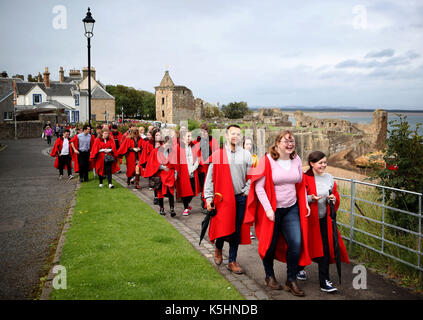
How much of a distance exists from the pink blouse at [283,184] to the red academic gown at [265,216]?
0.18 feet

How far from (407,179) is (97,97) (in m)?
68.6

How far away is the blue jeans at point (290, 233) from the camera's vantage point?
4.92 m

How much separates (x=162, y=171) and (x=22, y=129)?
37.2m

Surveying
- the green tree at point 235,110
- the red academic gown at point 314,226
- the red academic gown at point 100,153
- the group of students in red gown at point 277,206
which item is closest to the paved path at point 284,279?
the group of students in red gown at point 277,206

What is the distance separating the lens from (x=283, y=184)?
5.00m

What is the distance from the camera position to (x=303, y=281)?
548cm

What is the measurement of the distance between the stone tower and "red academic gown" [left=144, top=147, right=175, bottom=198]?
65043 mm

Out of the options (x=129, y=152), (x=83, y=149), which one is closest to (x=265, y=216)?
(x=129, y=152)

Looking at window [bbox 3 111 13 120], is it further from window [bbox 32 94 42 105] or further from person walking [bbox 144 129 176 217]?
person walking [bbox 144 129 176 217]

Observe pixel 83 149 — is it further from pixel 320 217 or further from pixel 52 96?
pixel 52 96

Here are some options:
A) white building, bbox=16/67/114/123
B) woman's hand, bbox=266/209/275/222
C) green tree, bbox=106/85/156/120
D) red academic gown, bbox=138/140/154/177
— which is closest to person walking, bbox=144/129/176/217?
red academic gown, bbox=138/140/154/177

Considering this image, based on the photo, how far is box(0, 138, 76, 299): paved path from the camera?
18.4 ft
